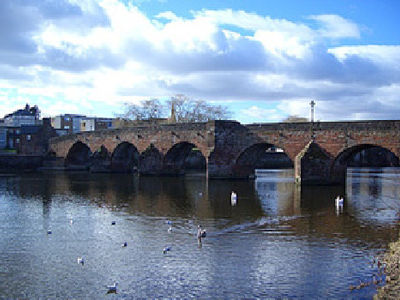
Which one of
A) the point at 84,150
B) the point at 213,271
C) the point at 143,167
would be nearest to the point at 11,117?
the point at 84,150

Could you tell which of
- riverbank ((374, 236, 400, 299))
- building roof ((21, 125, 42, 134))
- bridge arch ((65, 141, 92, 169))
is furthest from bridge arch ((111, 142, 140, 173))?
riverbank ((374, 236, 400, 299))

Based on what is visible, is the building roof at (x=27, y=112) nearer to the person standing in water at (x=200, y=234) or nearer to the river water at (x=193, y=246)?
the river water at (x=193, y=246)

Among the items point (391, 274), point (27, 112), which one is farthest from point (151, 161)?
point (27, 112)

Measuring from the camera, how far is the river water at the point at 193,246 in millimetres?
11531

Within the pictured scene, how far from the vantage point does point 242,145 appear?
38875 mm

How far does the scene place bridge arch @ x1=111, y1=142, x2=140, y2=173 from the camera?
53.0m

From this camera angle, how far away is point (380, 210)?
76.7 feet

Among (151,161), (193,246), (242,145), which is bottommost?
(193,246)

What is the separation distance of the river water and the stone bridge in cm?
566

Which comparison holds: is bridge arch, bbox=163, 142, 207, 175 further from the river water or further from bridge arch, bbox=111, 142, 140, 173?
the river water

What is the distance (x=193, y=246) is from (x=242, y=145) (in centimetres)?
2402

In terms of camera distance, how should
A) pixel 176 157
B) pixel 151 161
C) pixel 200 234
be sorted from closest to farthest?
pixel 200 234, pixel 151 161, pixel 176 157

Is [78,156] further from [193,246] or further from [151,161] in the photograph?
[193,246]

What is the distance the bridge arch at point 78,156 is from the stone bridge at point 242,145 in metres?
6.02
